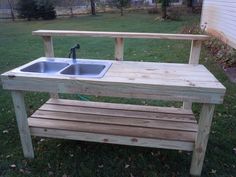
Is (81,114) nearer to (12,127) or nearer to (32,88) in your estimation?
(32,88)

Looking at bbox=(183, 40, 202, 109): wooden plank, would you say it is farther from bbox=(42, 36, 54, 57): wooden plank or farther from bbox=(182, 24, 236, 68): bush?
bbox=(182, 24, 236, 68): bush

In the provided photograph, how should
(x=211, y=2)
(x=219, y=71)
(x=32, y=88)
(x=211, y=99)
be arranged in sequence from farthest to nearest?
(x=211, y=2)
(x=219, y=71)
(x=32, y=88)
(x=211, y=99)

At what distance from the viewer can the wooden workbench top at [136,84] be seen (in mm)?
1798

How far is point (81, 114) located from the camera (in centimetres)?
260

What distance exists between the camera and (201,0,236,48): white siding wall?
6.58 metres

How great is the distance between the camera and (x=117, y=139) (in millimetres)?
2182

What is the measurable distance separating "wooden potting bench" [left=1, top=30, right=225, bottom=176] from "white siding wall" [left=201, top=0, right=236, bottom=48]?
4.71 metres

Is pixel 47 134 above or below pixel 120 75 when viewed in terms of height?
below

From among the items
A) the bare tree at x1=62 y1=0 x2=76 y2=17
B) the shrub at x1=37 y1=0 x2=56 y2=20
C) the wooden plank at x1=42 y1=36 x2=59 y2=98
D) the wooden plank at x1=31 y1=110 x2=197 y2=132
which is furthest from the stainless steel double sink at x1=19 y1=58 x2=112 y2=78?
the bare tree at x1=62 y1=0 x2=76 y2=17

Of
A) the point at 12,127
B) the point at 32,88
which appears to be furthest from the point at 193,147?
the point at 12,127

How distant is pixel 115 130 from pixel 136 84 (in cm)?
62

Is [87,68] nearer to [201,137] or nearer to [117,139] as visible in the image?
[117,139]

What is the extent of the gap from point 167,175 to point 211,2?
8108 millimetres

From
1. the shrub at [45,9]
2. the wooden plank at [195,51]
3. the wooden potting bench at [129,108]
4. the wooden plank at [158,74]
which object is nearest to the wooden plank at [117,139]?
the wooden potting bench at [129,108]
